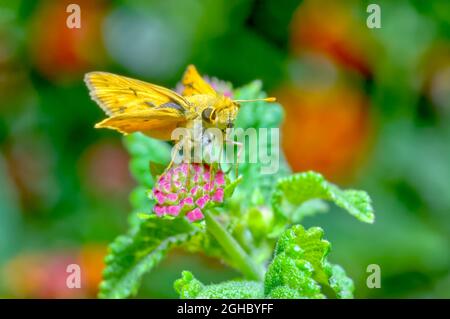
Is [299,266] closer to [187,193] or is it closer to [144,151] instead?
[187,193]

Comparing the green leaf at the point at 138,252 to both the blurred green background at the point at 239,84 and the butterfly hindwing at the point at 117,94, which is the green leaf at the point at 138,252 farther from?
the blurred green background at the point at 239,84

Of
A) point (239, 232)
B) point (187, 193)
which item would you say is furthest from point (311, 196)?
point (187, 193)

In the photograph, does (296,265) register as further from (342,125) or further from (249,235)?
(342,125)

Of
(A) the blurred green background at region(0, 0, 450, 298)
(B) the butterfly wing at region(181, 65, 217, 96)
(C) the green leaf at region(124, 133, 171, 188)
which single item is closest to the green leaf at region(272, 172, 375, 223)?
(B) the butterfly wing at region(181, 65, 217, 96)

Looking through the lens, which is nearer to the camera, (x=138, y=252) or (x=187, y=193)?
(x=187, y=193)

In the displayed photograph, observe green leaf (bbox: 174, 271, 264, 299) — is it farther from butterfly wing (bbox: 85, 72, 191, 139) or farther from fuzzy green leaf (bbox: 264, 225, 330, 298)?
butterfly wing (bbox: 85, 72, 191, 139)
